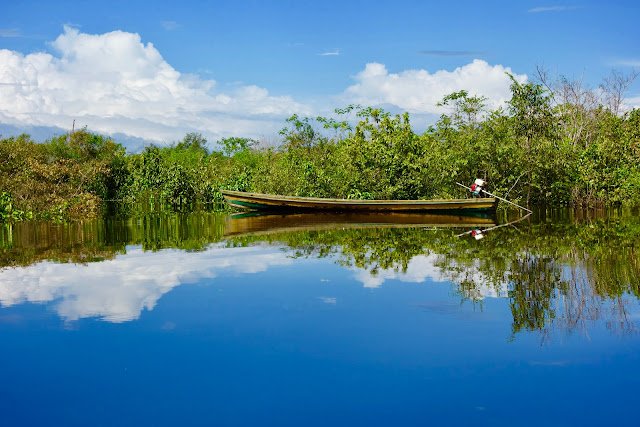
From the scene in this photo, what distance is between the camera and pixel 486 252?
1112 centimetres

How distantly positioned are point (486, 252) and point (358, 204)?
822 cm

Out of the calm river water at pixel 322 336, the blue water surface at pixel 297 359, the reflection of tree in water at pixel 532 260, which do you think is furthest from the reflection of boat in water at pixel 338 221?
the blue water surface at pixel 297 359

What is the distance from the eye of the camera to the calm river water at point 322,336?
4406 mm

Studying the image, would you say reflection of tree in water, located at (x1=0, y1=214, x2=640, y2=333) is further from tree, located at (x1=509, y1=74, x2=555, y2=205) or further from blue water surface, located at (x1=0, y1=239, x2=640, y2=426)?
tree, located at (x1=509, y1=74, x2=555, y2=205)

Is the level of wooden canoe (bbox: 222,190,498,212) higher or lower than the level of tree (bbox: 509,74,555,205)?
lower

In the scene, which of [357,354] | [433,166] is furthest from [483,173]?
[357,354]

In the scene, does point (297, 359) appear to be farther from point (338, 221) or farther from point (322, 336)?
point (338, 221)

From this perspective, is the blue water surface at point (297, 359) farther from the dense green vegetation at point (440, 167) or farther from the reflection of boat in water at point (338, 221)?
the dense green vegetation at point (440, 167)

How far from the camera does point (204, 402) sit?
A: 4492mm

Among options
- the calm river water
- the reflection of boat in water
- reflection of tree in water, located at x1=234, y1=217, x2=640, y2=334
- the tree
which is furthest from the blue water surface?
the tree

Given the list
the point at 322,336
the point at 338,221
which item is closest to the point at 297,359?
the point at 322,336

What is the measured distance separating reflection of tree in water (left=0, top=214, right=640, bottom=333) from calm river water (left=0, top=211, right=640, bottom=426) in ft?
0.17

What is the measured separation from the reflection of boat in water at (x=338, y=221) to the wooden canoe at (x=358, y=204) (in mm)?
231

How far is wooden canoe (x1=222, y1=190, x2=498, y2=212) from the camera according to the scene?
18688mm
